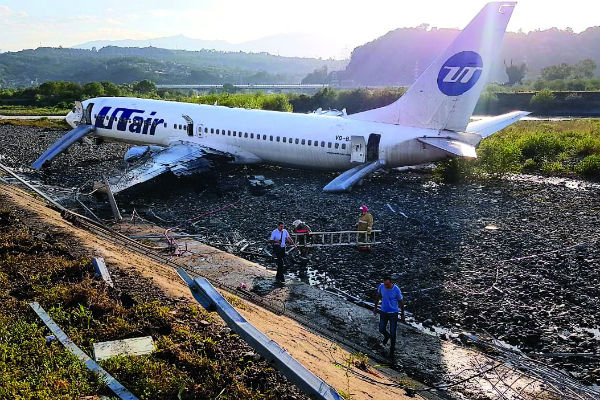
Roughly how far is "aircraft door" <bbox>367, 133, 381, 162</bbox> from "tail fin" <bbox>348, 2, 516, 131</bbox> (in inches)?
51.2

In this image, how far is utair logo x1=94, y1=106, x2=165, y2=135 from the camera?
1077 inches

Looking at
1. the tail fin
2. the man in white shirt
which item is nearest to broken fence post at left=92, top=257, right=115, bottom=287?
the man in white shirt

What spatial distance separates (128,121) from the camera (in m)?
27.8

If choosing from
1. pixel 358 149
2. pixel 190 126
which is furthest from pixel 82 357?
pixel 190 126

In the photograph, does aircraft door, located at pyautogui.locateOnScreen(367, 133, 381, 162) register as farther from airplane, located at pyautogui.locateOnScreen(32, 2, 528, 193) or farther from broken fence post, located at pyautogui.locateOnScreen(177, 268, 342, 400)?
broken fence post, located at pyautogui.locateOnScreen(177, 268, 342, 400)

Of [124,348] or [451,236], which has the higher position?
[124,348]

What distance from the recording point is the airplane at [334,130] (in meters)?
21.2

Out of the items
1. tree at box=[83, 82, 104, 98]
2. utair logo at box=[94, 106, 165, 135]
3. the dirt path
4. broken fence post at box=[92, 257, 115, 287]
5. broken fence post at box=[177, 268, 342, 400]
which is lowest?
the dirt path

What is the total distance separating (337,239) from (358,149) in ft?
24.9

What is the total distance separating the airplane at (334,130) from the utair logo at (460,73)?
41 millimetres

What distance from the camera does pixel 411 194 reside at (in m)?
22.3

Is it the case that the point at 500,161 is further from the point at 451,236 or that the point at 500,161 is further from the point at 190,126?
the point at 190,126

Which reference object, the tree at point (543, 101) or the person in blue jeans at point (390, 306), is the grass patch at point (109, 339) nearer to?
the person in blue jeans at point (390, 306)

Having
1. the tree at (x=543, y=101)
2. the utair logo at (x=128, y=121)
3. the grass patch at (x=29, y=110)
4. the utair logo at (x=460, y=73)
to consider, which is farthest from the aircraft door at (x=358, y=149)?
the tree at (x=543, y=101)
